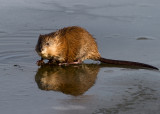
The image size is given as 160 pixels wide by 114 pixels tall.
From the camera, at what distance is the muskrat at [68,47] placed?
599 centimetres

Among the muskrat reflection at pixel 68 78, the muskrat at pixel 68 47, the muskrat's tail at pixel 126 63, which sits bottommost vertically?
the muskrat reflection at pixel 68 78

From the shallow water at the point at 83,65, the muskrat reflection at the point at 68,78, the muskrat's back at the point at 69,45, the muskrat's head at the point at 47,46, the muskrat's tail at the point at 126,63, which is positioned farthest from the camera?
the muskrat's back at the point at 69,45

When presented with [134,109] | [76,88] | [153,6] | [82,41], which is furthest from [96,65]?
[153,6]

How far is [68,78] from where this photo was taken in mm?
5348

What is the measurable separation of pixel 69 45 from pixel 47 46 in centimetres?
40

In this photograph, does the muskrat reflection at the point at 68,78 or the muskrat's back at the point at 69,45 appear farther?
the muskrat's back at the point at 69,45

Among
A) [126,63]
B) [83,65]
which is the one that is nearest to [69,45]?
[83,65]

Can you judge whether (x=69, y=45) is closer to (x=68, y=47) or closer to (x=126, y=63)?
(x=68, y=47)

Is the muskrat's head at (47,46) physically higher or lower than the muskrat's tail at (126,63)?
higher

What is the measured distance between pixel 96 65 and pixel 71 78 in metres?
0.87

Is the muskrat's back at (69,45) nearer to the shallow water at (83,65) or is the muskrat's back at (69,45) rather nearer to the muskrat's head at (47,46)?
the muskrat's head at (47,46)

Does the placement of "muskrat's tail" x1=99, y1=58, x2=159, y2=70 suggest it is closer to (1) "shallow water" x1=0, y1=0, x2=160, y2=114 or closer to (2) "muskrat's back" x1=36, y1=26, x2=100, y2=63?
(1) "shallow water" x1=0, y1=0, x2=160, y2=114

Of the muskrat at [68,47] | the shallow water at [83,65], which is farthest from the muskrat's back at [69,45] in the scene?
the shallow water at [83,65]

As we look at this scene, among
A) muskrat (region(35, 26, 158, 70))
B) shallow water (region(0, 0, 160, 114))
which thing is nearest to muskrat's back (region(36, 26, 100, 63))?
muskrat (region(35, 26, 158, 70))
